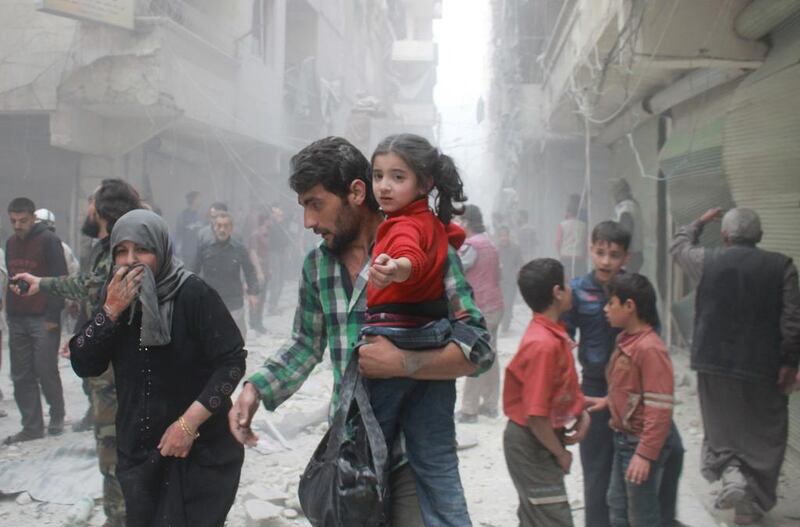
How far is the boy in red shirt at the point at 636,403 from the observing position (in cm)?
305

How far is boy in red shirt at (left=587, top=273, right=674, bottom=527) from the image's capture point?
120 inches

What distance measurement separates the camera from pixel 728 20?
19.0ft

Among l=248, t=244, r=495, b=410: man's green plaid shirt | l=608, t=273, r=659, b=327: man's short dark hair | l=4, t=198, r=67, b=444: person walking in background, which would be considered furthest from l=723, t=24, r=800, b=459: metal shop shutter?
l=4, t=198, r=67, b=444: person walking in background

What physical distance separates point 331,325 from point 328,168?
0.44m

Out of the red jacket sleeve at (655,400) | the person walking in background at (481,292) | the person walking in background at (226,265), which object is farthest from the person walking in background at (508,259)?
the red jacket sleeve at (655,400)

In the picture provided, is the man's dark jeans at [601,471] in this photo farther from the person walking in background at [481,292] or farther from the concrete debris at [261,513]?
the person walking in background at [481,292]

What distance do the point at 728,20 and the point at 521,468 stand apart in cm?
445

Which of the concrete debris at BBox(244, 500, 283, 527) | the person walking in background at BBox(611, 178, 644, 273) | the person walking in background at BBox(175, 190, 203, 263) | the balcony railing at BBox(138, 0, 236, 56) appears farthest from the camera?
the person walking in background at BBox(175, 190, 203, 263)

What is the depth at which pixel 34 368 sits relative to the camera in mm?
6016

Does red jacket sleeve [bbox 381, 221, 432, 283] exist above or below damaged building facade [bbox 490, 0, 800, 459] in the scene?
below

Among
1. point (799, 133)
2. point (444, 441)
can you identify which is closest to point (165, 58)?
point (799, 133)

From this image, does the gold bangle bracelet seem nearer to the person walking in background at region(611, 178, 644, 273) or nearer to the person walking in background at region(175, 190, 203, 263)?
the person walking in background at region(611, 178, 644, 273)

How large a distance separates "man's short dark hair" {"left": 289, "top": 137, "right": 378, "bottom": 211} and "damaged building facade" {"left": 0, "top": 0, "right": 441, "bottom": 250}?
8.91 m

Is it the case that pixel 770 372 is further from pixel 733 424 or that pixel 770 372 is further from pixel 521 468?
pixel 521 468
